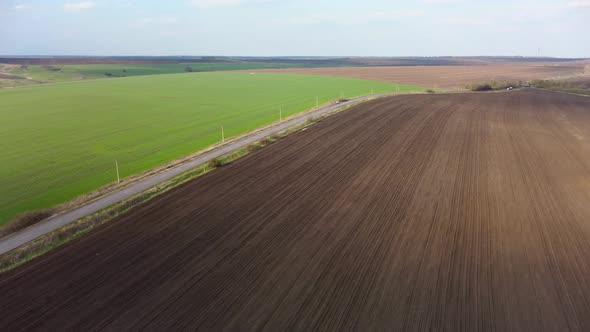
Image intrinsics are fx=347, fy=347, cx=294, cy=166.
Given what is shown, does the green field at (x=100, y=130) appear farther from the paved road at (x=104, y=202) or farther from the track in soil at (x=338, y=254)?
the track in soil at (x=338, y=254)

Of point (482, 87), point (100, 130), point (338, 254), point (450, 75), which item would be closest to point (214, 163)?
point (338, 254)

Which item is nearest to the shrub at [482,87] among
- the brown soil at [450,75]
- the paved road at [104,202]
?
the brown soil at [450,75]

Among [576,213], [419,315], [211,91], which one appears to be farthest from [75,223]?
[211,91]

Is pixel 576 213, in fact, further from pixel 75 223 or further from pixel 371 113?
pixel 371 113

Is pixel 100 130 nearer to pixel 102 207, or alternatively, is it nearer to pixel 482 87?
pixel 102 207

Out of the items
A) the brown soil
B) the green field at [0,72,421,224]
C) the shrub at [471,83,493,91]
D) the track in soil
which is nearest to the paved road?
the green field at [0,72,421,224]

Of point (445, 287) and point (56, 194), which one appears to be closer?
point (445, 287)

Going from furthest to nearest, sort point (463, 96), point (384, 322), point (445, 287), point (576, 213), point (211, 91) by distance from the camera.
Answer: point (211, 91) → point (463, 96) → point (576, 213) → point (445, 287) → point (384, 322)
